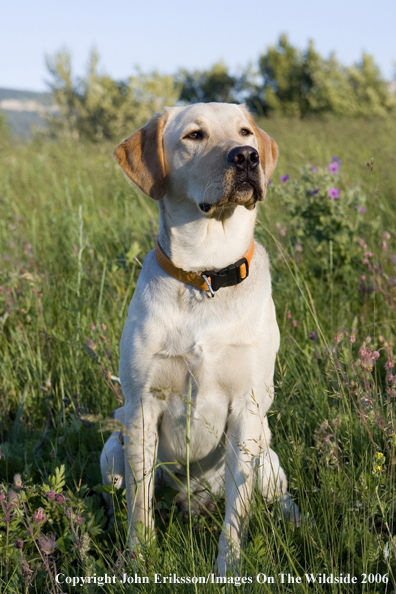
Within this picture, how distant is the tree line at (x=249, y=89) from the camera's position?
22766 millimetres

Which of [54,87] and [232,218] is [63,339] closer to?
[232,218]

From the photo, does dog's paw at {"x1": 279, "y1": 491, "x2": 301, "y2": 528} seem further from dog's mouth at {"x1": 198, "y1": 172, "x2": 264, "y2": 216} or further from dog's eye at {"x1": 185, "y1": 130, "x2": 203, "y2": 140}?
dog's eye at {"x1": 185, "y1": 130, "x2": 203, "y2": 140}

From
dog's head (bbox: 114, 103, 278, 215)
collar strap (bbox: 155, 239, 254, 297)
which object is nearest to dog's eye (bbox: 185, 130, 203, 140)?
dog's head (bbox: 114, 103, 278, 215)

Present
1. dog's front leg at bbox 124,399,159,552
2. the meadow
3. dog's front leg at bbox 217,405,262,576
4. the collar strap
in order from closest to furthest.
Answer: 1. the meadow
2. dog's front leg at bbox 217,405,262,576
3. dog's front leg at bbox 124,399,159,552
4. the collar strap

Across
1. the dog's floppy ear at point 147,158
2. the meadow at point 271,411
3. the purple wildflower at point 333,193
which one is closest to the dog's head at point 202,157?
the dog's floppy ear at point 147,158

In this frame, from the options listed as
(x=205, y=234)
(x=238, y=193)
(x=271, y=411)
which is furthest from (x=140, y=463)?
(x=238, y=193)

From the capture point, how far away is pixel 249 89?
2916 centimetres

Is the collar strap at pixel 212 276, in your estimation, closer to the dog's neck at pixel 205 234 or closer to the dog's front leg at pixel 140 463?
the dog's neck at pixel 205 234

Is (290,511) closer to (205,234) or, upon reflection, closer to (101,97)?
(205,234)

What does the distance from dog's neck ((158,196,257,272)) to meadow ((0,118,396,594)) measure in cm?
13

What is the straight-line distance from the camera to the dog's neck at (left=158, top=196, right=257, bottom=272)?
7.52ft

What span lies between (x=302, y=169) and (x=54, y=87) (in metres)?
27.8

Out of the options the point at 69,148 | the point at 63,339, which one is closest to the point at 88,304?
the point at 63,339

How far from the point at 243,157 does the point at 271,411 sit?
1.05 metres
